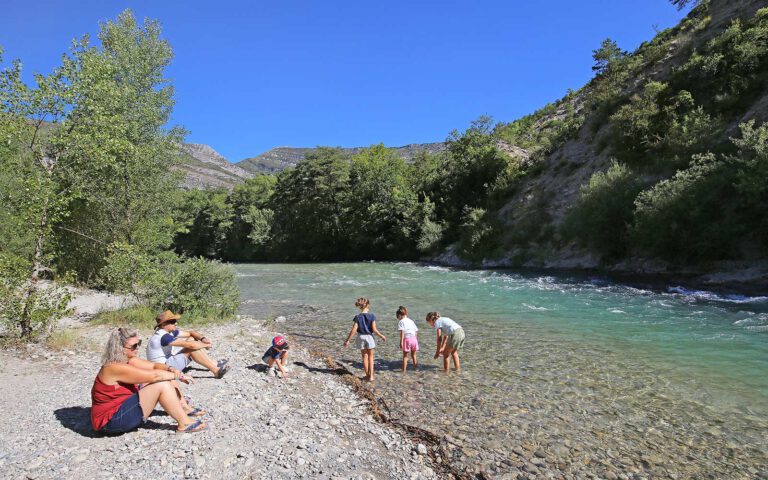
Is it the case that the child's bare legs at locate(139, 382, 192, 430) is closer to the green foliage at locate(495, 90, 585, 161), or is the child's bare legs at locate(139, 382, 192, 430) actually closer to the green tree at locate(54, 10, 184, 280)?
the green tree at locate(54, 10, 184, 280)

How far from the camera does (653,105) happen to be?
110ft

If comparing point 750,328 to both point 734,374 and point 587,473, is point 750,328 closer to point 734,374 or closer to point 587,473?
point 734,374

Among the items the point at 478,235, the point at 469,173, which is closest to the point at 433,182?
the point at 469,173

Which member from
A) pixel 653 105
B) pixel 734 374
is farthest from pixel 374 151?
pixel 734 374

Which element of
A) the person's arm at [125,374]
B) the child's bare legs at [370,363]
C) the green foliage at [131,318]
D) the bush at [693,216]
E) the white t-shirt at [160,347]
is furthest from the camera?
the bush at [693,216]

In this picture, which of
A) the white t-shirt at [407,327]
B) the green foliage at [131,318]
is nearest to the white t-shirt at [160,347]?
the white t-shirt at [407,327]

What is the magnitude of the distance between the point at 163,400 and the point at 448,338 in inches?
236

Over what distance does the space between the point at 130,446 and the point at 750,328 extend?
1651cm

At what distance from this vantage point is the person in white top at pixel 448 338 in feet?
32.2

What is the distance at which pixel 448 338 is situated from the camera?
993 cm

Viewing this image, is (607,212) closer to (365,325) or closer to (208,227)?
(365,325)

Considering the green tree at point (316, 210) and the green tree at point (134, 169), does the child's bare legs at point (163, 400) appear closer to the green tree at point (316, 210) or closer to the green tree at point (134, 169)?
the green tree at point (134, 169)

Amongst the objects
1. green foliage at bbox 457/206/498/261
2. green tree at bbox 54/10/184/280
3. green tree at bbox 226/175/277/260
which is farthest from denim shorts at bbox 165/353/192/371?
green tree at bbox 226/175/277/260

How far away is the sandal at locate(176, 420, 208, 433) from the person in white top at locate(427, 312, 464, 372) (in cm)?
524
